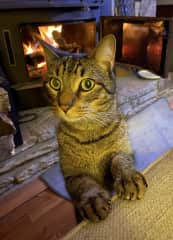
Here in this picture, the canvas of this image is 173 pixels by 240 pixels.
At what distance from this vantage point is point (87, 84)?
76 cm

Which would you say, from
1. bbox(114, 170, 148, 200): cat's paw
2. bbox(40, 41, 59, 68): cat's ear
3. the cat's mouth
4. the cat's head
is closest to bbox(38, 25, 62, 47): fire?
bbox(40, 41, 59, 68): cat's ear

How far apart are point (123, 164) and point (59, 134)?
12.2 inches

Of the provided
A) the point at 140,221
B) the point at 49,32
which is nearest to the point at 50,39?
the point at 49,32

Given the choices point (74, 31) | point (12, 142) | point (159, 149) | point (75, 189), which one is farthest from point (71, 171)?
point (74, 31)

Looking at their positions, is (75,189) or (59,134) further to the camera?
(59,134)

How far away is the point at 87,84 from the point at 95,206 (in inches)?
15.5

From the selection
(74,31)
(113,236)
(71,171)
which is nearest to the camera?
(113,236)

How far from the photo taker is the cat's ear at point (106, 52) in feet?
2.48

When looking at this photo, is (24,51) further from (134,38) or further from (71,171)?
(71,171)

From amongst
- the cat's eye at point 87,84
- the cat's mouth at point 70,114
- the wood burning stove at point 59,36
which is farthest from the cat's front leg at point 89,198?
the wood burning stove at point 59,36

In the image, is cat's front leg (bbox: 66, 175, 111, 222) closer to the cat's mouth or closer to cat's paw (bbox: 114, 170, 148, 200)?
cat's paw (bbox: 114, 170, 148, 200)

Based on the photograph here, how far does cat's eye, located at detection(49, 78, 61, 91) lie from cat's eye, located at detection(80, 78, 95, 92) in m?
0.09

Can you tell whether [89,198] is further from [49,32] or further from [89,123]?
[49,32]

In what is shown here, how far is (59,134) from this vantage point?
3.04ft
